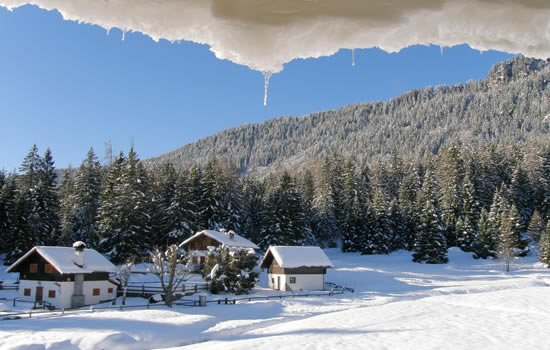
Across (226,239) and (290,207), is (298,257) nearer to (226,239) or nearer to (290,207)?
(226,239)

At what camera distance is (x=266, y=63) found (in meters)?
3.46

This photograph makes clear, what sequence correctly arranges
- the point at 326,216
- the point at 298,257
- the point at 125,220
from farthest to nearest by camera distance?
the point at 326,216 < the point at 125,220 < the point at 298,257

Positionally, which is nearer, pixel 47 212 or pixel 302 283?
pixel 302 283

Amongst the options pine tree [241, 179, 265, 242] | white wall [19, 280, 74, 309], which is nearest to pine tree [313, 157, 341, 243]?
pine tree [241, 179, 265, 242]

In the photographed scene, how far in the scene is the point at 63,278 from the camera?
115ft

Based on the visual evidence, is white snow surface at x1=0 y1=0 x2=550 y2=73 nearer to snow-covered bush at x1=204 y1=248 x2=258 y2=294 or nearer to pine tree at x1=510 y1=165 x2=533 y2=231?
snow-covered bush at x1=204 y1=248 x2=258 y2=294

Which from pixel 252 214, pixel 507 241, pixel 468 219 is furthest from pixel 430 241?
pixel 252 214

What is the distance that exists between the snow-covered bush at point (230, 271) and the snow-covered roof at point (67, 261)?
915 centimetres

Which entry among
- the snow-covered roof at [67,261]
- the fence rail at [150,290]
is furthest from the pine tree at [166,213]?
the snow-covered roof at [67,261]

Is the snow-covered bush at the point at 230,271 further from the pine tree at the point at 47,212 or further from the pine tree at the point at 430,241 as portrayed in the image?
the pine tree at the point at 430,241

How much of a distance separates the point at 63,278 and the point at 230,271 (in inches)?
572

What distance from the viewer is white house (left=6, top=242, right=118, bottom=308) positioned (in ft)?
115

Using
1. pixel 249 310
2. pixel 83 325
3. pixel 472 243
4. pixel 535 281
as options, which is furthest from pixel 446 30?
pixel 472 243

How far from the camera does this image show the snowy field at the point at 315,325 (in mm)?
16734
